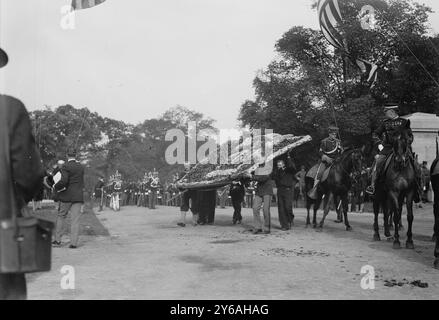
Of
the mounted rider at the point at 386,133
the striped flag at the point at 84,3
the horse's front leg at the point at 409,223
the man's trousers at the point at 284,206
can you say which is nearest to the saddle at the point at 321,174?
the man's trousers at the point at 284,206

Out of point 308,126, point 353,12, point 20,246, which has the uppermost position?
point 353,12

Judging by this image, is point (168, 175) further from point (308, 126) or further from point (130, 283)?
point (130, 283)

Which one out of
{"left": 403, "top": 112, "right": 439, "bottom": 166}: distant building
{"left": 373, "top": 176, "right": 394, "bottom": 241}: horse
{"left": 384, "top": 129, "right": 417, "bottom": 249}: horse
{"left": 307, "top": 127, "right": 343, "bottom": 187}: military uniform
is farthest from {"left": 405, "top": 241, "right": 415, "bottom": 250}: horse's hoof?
{"left": 403, "top": 112, "right": 439, "bottom": 166}: distant building

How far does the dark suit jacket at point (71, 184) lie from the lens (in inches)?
459

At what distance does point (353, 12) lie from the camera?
41344 mm

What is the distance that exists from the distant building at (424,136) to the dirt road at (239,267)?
488 inches

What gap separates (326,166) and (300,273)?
8.43m

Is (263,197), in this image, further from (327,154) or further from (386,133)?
(386,133)

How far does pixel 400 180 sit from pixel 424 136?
16.0 meters

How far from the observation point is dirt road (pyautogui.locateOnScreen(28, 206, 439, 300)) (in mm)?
6535

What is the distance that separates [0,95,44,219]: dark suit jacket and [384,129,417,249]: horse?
8.71m

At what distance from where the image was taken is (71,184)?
1178 cm
